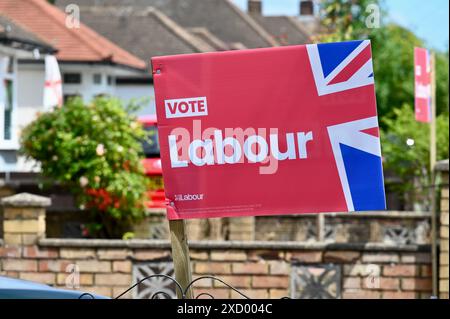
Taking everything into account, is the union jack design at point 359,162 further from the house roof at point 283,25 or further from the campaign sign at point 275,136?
the house roof at point 283,25

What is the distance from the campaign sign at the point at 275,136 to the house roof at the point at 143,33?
137 ft

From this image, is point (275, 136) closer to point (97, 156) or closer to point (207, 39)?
point (97, 156)

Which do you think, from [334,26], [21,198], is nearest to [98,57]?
[334,26]

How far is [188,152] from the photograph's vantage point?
537 cm

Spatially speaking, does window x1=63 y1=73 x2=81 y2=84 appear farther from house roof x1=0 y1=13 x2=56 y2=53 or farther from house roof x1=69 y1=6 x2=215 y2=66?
house roof x1=69 y1=6 x2=215 y2=66

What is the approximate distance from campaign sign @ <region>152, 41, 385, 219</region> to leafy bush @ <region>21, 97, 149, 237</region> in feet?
33.8

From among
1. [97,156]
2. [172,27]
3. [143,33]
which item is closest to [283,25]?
[172,27]

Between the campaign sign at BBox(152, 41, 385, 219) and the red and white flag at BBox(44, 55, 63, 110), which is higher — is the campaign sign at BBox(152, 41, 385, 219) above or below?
below

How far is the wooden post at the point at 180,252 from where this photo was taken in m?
5.59

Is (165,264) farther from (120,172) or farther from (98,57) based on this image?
(98,57)

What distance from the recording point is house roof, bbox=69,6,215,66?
157 ft

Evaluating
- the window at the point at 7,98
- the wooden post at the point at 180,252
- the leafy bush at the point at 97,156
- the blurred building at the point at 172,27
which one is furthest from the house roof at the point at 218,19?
the wooden post at the point at 180,252

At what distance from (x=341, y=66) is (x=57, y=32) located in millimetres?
32807

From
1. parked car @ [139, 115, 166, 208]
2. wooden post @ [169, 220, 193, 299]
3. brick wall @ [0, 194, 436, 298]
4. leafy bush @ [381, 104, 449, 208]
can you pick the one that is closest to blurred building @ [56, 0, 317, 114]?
leafy bush @ [381, 104, 449, 208]
